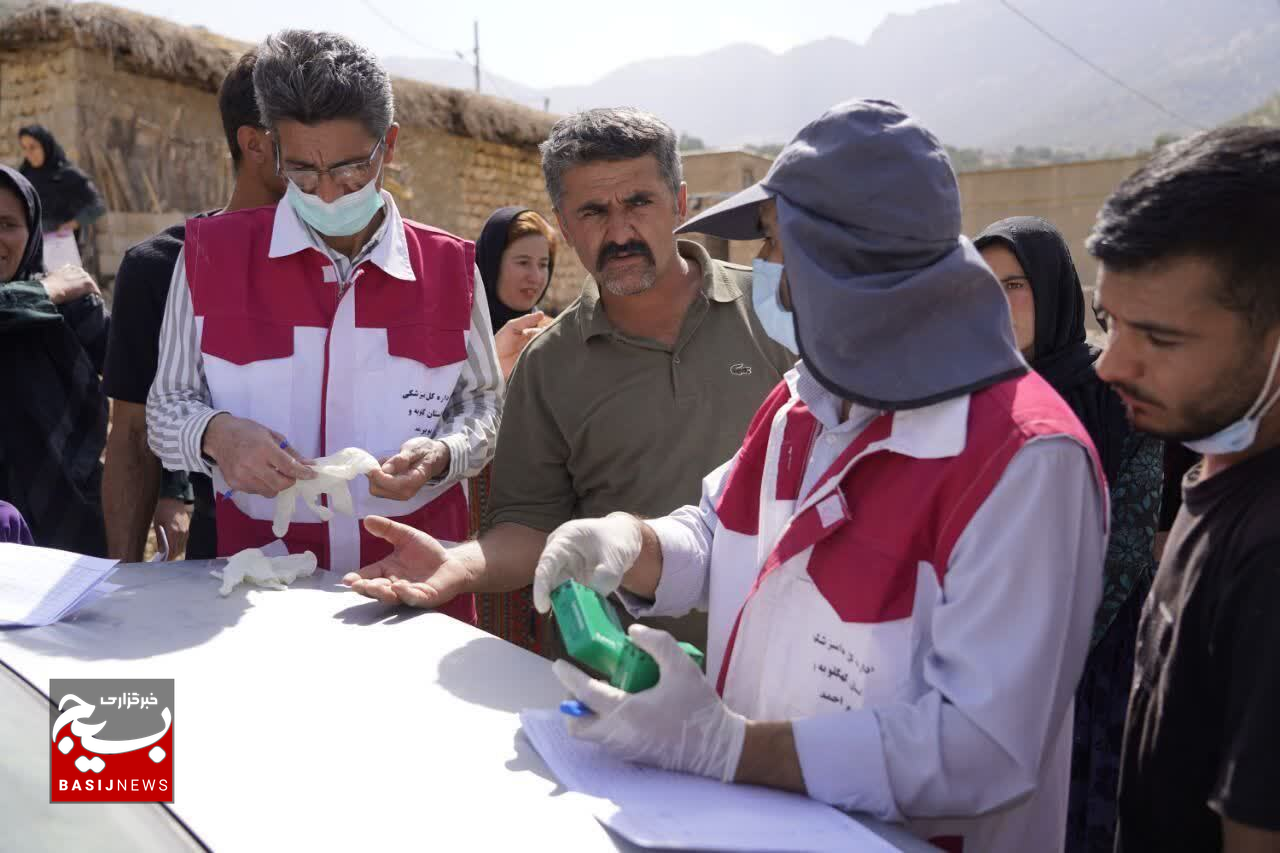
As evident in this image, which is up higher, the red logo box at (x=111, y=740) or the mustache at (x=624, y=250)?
the mustache at (x=624, y=250)

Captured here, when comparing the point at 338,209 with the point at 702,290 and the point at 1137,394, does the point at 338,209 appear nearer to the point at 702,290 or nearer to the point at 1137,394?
the point at 702,290

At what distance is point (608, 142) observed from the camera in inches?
107

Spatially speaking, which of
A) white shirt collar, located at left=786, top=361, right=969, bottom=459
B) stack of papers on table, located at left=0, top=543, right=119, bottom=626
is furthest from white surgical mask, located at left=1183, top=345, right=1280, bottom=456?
stack of papers on table, located at left=0, top=543, right=119, bottom=626

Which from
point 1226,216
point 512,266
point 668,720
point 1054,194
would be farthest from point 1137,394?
point 1054,194


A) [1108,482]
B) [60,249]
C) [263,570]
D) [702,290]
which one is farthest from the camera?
[60,249]

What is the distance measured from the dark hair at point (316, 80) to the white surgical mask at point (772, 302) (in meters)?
1.19

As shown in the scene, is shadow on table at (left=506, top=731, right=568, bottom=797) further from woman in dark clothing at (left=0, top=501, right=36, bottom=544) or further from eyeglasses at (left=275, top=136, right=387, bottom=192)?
woman in dark clothing at (left=0, top=501, right=36, bottom=544)

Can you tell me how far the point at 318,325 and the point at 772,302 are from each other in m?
1.24

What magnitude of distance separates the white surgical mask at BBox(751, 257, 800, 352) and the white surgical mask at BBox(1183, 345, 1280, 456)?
2.16 ft

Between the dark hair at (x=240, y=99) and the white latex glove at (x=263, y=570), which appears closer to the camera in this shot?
the white latex glove at (x=263, y=570)

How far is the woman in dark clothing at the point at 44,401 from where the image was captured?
131 inches

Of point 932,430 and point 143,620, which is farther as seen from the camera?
point 143,620

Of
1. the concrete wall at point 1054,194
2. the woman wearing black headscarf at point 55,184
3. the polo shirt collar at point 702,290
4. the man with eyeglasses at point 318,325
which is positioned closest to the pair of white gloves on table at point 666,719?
the man with eyeglasses at point 318,325

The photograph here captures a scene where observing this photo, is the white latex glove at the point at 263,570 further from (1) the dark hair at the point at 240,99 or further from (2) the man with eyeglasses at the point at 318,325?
(1) the dark hair at the point at 240,99
